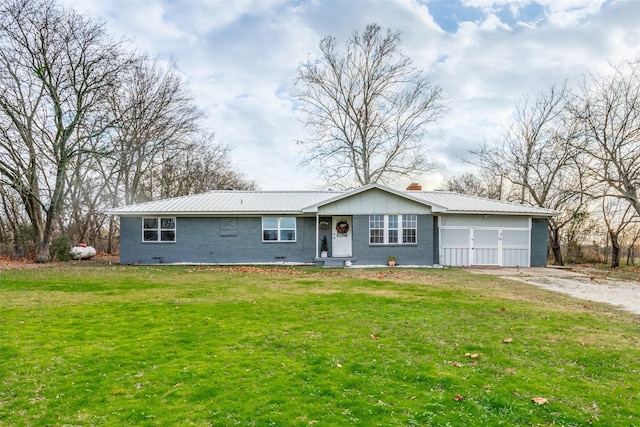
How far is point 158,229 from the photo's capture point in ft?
62.8

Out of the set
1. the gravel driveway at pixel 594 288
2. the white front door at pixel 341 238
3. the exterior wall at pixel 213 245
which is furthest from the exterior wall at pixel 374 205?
the gravel driveway at pixel 594 288

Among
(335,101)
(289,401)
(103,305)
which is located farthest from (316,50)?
(289,401)

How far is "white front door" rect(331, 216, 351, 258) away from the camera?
62.5 ft

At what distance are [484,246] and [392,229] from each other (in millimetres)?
4983

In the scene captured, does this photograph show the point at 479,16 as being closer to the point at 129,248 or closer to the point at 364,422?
the point at 364,422

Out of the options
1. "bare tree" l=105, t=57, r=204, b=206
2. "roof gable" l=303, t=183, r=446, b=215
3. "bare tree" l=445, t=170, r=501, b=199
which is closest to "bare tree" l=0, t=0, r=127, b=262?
"bare tree" l=105, t=57, r=204, b=206

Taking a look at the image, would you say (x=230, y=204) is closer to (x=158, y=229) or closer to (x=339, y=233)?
(x=158, y=229)

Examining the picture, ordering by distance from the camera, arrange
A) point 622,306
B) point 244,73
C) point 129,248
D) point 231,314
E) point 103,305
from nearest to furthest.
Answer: point 231,314, point 103,305, point 622,306, point 244,73, point 129,248

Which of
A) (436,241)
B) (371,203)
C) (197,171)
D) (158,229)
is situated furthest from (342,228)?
(197,171)

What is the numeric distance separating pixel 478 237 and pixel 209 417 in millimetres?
18253

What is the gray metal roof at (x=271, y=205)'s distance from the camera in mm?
18562

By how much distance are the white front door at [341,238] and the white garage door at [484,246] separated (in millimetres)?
4686

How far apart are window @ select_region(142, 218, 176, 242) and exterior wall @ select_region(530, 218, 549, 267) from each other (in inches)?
725

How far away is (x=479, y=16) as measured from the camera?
14.8m
